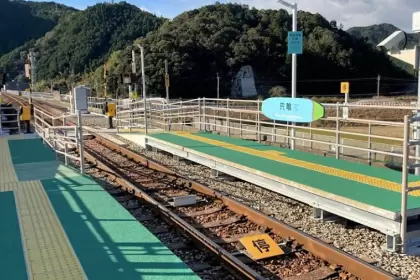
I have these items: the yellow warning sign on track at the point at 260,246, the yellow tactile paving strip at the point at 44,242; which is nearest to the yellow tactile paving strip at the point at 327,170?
the yellow warning sign on track at the point at 260,246

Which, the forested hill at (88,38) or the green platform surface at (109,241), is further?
the forested hill at (88,38)

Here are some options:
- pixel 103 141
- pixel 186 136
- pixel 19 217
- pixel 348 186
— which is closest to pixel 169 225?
pixel 19 217

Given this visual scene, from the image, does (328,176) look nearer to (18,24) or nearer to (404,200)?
(404,200)

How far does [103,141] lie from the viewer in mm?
17594

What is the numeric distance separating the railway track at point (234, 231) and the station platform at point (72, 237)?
0.67 m

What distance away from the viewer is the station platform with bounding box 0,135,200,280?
4.95 metres

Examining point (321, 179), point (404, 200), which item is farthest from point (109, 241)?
point (321, 179)

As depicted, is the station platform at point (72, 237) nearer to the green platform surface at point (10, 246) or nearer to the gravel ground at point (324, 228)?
the green platform surface at point (10, 246)

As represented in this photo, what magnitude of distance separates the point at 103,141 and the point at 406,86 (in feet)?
311

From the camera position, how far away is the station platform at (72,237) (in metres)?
4.95

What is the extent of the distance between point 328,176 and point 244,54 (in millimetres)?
74642

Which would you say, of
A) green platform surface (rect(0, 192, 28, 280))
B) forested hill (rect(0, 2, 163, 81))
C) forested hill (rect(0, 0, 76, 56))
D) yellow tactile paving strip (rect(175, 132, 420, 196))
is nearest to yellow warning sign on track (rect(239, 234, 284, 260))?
yellow tactile paving strip (rect(175, 132, 420, 196))

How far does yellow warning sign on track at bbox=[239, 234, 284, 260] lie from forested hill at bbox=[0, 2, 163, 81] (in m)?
118

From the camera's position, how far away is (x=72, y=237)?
5984mm
